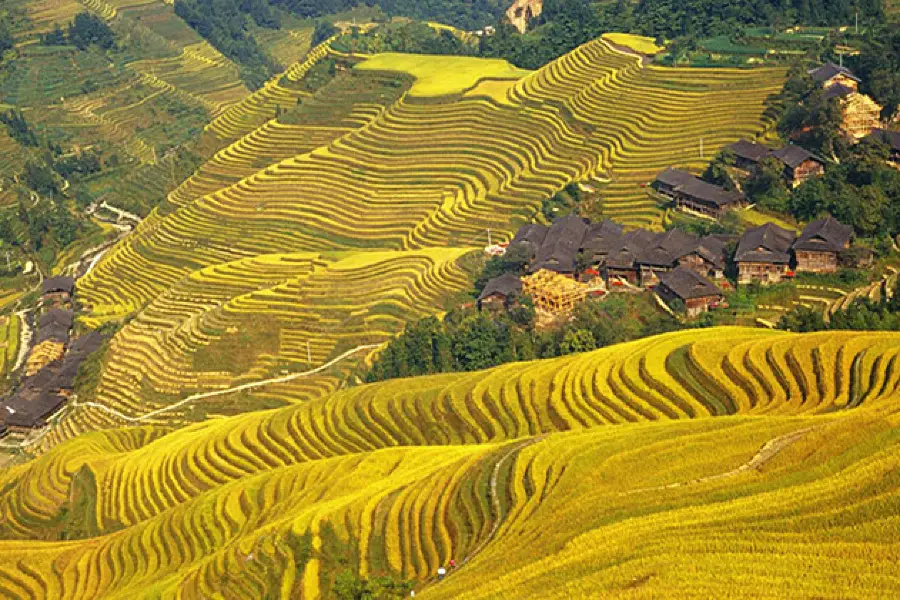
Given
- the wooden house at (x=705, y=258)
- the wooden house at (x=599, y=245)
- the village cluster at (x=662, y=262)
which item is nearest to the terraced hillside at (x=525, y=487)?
the village cluster at (x=662, y=262)

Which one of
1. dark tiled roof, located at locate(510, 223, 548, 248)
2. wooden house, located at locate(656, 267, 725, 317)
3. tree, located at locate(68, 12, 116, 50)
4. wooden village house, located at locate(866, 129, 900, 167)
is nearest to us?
wooden house, located at locate(656, 267, 725, 317)

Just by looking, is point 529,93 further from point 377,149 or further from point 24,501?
point 24,501

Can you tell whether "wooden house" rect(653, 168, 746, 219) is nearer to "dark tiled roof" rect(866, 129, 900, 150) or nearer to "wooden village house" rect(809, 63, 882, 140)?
"dark tiled roof" rect(866, 129, 900, 150)

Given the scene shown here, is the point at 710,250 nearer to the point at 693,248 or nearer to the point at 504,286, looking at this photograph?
the point at 693,248

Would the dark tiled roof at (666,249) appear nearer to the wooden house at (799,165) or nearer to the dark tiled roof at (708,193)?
the dark tiled roof at (708,193)

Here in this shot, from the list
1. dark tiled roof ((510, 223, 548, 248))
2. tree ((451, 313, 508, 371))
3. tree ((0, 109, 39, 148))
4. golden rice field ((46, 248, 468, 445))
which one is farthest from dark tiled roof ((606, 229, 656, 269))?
tree ((0, 109, 39, 148))

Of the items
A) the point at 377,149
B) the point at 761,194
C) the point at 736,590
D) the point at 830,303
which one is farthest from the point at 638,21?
the point at 736,590
